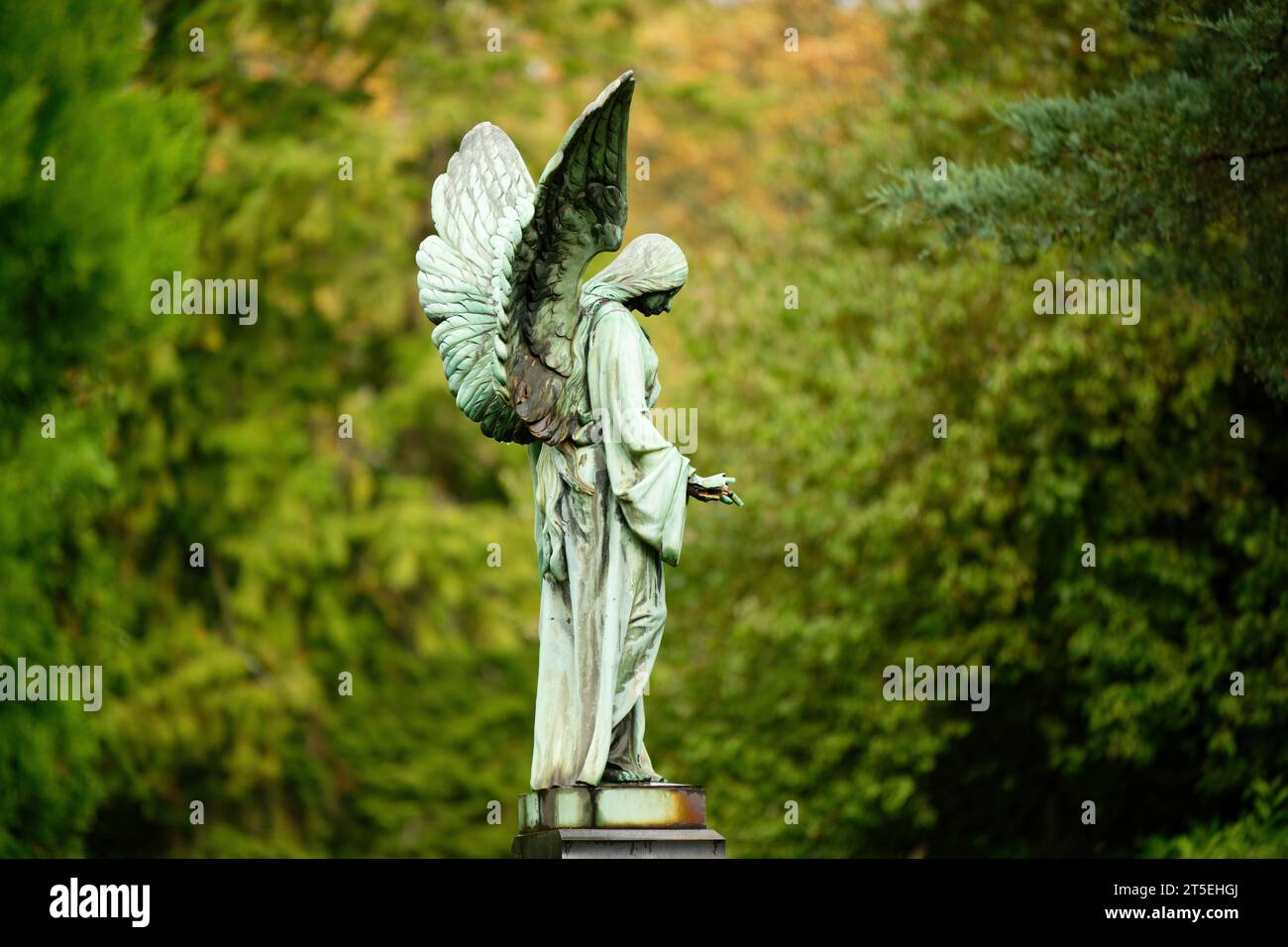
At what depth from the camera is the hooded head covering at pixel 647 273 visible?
996cm

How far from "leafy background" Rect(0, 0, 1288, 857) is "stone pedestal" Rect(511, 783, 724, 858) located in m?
6.63

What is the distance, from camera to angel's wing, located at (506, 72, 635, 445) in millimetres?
9523

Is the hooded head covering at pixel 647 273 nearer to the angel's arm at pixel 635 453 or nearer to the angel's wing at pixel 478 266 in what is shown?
the angel's arm at pixel 635 453

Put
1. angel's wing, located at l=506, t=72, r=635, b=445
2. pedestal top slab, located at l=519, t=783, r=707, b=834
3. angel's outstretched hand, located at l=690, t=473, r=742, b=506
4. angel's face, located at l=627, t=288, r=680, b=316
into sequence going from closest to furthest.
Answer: pedestal top slab, located at l=519, t=783, r=707, b=834
angel's wing, located at l=506, t=72, r=635, b=445
angel's outstretched hand, located at l=690, t=473, r=742, b=506
angel's face, located at l=627, t=288, r=680, b=316

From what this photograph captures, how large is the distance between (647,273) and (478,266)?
3.03 ft

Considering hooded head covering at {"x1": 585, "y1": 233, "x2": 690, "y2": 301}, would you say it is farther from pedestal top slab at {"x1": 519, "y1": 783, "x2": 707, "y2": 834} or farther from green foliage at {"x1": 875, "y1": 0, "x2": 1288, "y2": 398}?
green foliage at {"x1": 875, "y1": 0, "x2": 1288, "y2": 398}

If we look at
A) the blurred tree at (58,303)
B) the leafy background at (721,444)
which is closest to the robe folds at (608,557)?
the leafy background at (721,444)

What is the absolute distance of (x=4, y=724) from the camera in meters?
17.9

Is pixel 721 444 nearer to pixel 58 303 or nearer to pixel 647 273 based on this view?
pixel 58 303

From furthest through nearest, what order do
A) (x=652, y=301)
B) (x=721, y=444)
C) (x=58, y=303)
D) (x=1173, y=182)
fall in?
(x=721, y=444), (x=58, y=303), (x=1173, y=182), (x=652, y=301)

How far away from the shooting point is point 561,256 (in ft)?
32.1

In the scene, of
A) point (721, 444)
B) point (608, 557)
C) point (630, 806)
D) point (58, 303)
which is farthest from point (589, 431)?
point (721, 444)

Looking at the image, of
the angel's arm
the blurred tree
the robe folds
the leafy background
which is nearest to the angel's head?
the robe folds
